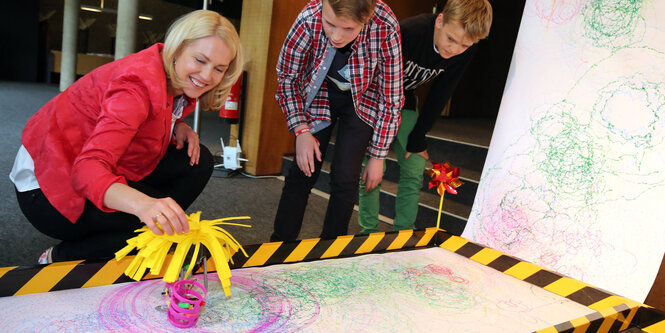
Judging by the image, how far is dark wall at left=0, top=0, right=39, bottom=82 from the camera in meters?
10.9

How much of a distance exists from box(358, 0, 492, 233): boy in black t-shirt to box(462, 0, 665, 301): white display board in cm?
26

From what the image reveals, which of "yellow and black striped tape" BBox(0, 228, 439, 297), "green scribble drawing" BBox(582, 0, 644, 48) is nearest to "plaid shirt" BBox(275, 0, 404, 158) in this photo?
"yellow and black striped tape" BBox(0, 228, 439, 297)

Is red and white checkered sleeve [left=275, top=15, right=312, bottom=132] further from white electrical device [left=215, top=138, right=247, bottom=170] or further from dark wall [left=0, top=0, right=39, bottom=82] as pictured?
dark wall [left=0, top=0, right=39, bottom=82]

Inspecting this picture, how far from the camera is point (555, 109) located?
6.07ft

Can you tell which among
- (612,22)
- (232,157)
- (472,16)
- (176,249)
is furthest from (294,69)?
(232,157)

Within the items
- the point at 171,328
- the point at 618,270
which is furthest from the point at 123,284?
the point at 618,270

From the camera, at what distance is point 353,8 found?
139 cm

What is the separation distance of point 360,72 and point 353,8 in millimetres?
345

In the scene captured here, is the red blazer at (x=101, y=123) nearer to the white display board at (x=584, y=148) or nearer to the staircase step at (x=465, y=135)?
the white display board at (x=584, y=148)

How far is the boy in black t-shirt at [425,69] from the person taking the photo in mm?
1728

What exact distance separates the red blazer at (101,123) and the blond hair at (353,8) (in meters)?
0.50

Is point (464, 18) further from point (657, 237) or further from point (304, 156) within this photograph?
point (657, 237)

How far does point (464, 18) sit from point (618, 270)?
1.00 meters

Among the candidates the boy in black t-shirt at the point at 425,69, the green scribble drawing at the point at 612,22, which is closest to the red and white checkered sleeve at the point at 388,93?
the boy in black t-shirt at the point at 425,69
